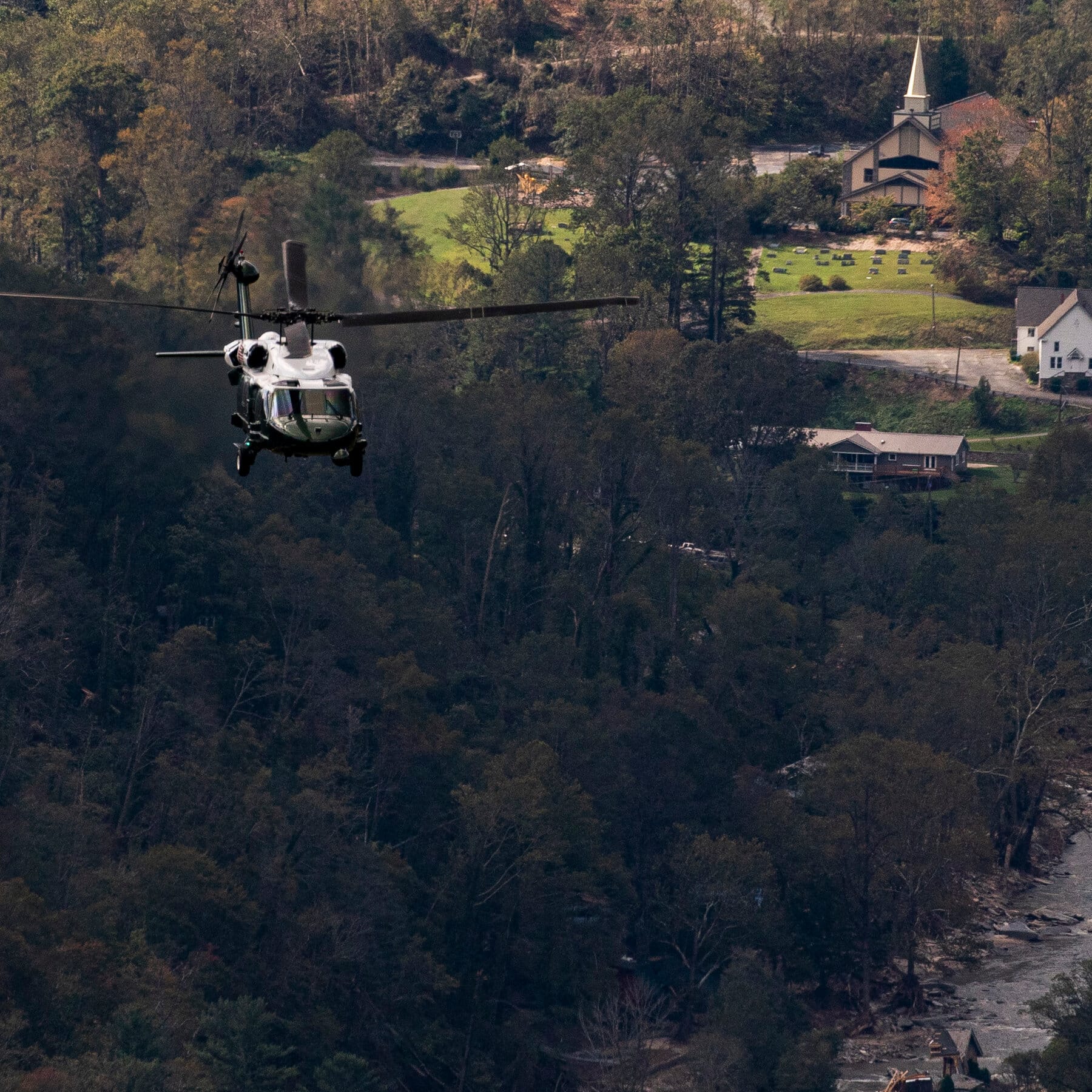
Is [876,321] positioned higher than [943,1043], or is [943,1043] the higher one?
[876,321]

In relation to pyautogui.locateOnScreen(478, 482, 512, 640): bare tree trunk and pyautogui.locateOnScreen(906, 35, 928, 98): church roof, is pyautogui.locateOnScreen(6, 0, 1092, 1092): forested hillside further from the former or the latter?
pyautogui.locateOnScreen(906, 35, 928, 98): church roof

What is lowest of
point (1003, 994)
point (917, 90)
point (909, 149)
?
point (1003, 994)

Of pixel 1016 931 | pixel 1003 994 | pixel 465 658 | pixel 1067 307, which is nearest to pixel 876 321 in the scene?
pixel 1067 307

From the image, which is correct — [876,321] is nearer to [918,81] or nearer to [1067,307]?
[1067,307]

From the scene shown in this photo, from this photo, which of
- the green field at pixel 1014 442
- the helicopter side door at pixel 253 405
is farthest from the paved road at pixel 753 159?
the helicopter side door at pixel 253 405

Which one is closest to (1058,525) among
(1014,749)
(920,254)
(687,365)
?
(1014,749)
